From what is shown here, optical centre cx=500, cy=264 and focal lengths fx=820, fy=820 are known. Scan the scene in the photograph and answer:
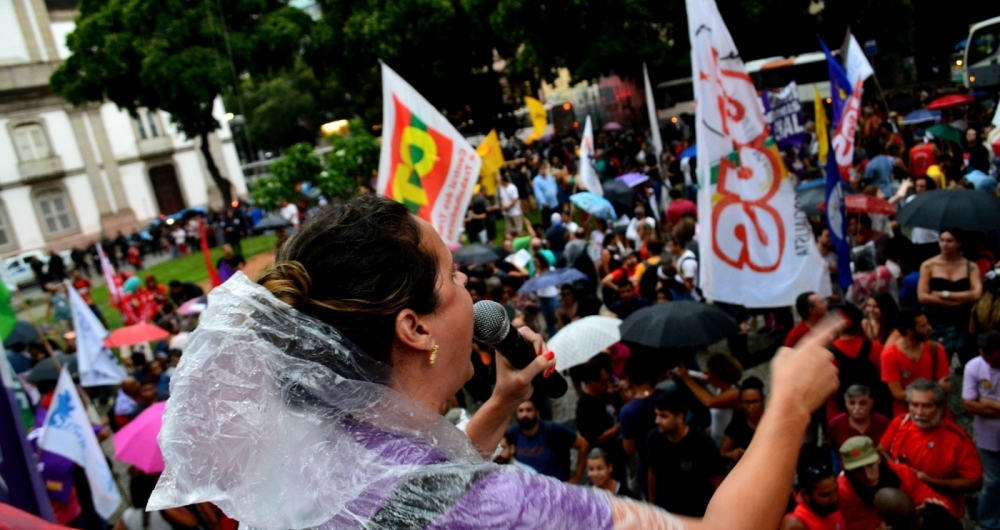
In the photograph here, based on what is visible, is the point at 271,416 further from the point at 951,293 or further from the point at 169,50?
the point at 169,50

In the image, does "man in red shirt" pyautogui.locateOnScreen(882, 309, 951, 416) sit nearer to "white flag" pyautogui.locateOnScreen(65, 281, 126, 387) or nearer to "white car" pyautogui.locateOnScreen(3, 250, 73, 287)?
"white flag" pyautogui.locateOnScreen(65, 281, 126, 387)

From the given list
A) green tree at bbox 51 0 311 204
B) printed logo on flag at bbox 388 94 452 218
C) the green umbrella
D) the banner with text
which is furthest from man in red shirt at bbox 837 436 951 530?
green tree at bbox 51 0 311 204

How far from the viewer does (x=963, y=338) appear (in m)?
6.06

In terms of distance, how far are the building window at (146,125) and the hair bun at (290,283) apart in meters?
45.3

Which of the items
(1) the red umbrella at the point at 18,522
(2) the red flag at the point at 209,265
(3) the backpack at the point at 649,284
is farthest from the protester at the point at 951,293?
(2) the red flag at the point at 209,265

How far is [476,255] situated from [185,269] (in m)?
19.8

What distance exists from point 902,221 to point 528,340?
21.9ft

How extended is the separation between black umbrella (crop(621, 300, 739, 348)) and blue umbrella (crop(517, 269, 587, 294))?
202 centimetres

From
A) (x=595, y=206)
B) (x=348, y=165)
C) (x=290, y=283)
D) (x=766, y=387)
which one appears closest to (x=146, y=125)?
(x=348, y=165)

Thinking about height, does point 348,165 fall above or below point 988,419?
above

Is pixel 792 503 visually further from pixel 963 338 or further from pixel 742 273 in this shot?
pixel 963 338

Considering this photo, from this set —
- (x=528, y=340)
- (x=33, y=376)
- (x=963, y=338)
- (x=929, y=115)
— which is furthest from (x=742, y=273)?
(x=929, y=115)

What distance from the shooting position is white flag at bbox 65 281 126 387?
857 centimetres

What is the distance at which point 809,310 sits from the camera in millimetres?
5781
